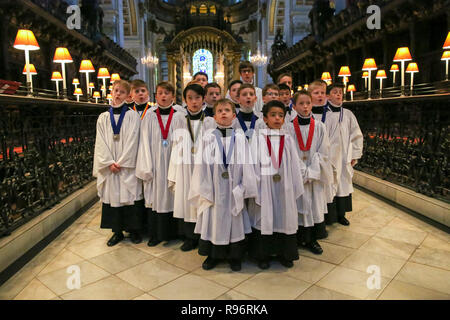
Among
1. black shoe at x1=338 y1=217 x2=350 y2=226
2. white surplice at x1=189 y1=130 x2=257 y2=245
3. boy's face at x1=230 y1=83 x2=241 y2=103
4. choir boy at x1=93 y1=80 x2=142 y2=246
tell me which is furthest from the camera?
black shoe at x1=338 y1=217 x2=350 y2=226

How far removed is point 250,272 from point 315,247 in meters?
0.79

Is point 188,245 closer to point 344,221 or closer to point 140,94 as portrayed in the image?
point 140,94

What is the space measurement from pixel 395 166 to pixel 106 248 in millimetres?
4259

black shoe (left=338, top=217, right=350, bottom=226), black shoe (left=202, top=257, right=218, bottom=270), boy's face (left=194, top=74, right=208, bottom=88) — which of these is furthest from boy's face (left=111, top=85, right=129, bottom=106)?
black shoe (left=338, top=217, right=350, bottom=226)

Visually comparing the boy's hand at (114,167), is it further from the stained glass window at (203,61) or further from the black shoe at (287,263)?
the stained glass window at (203,61)

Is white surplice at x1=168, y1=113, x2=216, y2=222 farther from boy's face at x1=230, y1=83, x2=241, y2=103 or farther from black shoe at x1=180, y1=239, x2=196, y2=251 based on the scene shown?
boy's face at x1=230, y1=83, x2=241, y2=103

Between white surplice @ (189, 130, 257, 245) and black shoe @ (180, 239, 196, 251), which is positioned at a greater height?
white surplice @ (189, 130, 257, 245)

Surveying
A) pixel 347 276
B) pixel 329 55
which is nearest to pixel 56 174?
pixel 347 276

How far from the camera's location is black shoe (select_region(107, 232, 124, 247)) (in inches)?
144

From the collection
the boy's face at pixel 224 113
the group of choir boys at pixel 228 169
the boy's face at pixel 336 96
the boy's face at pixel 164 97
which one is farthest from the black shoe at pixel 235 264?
the boy's face at pixel 336 96

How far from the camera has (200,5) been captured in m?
26.4

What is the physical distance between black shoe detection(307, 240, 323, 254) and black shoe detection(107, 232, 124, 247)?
6.69 feet

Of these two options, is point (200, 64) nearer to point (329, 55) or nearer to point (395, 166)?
point (329, 55)

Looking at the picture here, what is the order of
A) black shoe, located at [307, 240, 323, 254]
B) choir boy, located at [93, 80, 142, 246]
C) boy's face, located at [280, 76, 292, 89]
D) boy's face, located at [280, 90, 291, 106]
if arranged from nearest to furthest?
1. black shoe, located at [307, 240, 323, 254]
2. choir boy, located at [93, 80, 142, 246]
3. boy's face, located at [280, 90, 291, 106]
4. boy's face, located at [280, 76, 292, 89]
